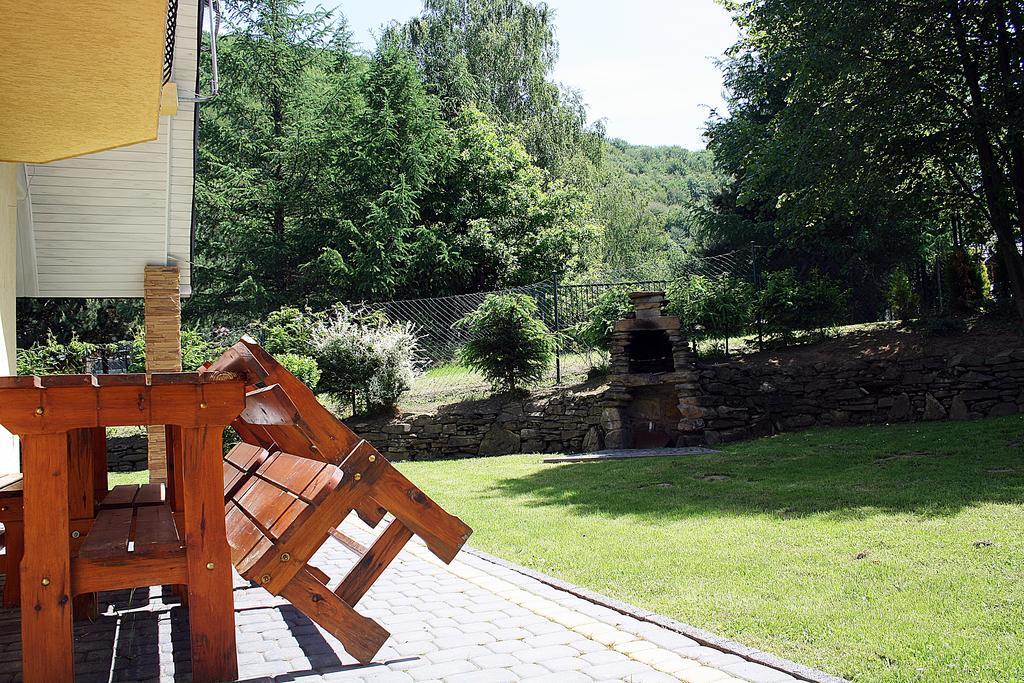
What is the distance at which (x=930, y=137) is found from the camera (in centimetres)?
1277

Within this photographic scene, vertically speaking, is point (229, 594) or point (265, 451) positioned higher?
point (265, 451)

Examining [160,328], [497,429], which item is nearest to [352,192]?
[497,429]

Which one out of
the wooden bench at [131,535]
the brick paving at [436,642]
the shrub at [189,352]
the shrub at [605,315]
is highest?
the shrub at [605,315]

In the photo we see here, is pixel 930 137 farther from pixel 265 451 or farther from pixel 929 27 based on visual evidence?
pixel 265 451

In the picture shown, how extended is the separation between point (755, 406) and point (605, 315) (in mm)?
2721

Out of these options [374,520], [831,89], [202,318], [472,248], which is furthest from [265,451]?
[202,318]

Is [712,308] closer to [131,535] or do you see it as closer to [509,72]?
[131,535]

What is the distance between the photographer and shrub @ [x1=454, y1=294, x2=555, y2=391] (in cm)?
1420

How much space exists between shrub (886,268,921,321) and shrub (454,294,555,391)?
5913 mm

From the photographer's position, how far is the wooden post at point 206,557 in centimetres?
322

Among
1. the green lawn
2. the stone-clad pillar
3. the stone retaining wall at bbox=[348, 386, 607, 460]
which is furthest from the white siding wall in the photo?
the stone retaining wall at bbox=[348, 386, 607, 460]

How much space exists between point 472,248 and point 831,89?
1379 centimetres

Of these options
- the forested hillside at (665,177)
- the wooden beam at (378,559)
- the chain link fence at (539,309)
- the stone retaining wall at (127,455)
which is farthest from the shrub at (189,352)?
the forested hillside at (665,177)

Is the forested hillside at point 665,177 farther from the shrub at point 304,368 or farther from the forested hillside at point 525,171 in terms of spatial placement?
the shrub at point 304,368
